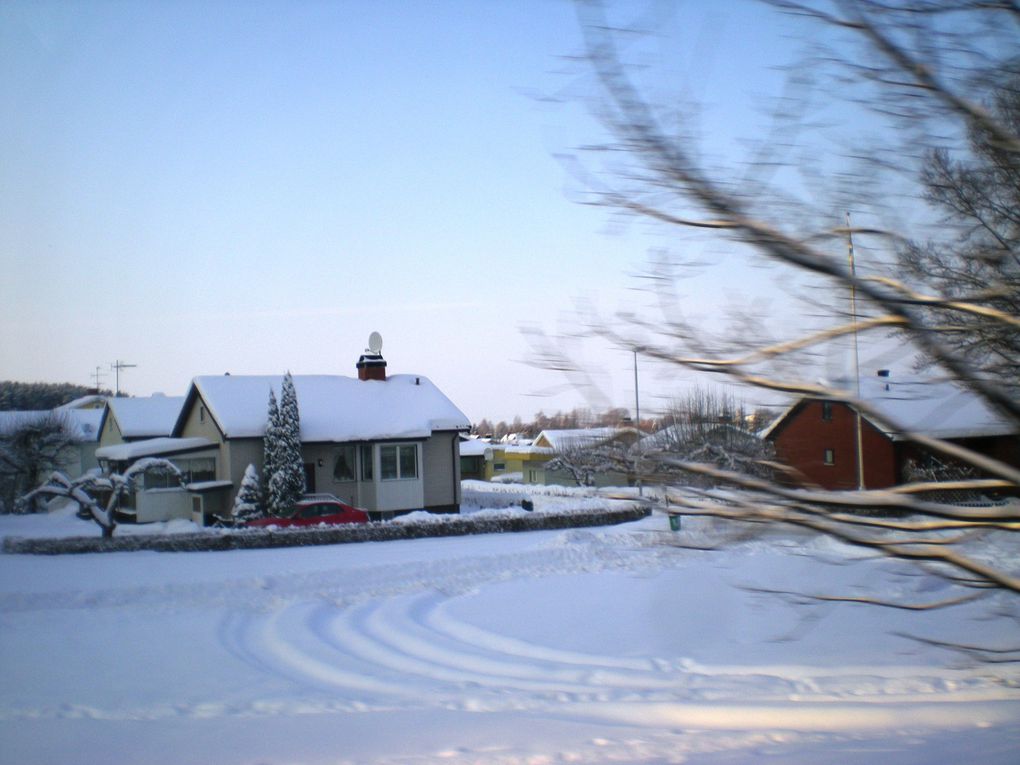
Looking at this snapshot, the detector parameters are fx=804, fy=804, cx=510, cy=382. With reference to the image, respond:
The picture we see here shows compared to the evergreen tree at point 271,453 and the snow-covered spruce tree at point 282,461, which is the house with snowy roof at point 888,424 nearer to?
the snow-covered spruce tree at point 282,461

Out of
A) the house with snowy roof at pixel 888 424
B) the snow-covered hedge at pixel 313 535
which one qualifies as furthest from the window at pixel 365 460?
the house with snowy roof at pixel 888 424

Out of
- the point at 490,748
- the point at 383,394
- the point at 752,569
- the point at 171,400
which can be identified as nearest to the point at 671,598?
the point at 752,569

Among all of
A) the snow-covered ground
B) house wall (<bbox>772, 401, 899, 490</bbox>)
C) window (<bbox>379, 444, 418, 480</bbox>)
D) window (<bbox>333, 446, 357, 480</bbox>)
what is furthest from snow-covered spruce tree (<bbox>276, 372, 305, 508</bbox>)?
house wall (<bbox>772, 401, 899, 490</bbox>)

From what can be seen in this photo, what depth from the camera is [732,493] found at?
4.06 meters

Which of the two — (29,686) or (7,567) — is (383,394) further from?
(29,686)

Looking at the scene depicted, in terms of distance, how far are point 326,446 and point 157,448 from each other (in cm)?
497

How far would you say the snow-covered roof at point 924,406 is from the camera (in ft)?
13.9

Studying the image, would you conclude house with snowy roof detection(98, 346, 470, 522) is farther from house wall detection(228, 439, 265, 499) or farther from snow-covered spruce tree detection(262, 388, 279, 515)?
snow-covered spruce tree detection(262, 388, 279, 515)

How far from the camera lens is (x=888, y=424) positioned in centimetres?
392

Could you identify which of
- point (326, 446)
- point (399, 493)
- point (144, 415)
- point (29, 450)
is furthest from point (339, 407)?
point (29, 450)

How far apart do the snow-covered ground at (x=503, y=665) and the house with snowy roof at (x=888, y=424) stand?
54cm

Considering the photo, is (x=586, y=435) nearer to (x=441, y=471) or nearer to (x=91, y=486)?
(x=91, y=486)

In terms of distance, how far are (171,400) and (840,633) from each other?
31.2 m

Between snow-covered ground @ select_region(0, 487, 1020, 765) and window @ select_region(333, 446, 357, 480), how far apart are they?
31.6 ft
